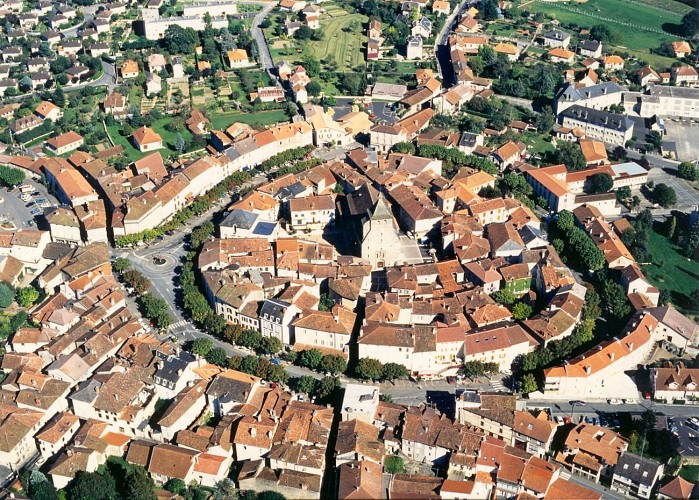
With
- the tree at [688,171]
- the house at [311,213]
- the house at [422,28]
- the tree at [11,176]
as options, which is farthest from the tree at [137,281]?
the house at [422,28]

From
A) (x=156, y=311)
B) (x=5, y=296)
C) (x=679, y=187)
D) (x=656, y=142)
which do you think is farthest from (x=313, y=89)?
(x=5, y=296)

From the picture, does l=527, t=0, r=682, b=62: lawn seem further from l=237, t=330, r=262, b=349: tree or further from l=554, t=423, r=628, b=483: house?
l=237, t=330, r=262, b=349: tree

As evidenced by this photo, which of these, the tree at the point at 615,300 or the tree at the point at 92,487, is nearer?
the tree at the point at 92,487

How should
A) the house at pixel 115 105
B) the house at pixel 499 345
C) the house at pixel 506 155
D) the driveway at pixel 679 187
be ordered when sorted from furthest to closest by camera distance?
the house at pixel 115 105 < the house at pixel 506 155 < the driveway at pixel 679 187 < the house at pixel 499 345

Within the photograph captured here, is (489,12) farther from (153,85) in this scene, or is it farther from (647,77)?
(153,85)

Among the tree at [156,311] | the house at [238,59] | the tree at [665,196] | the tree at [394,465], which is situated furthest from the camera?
the house at [238,59]

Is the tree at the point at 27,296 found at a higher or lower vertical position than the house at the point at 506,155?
lower

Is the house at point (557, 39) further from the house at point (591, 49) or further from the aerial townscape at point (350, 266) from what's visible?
the house at point (591, 49)
